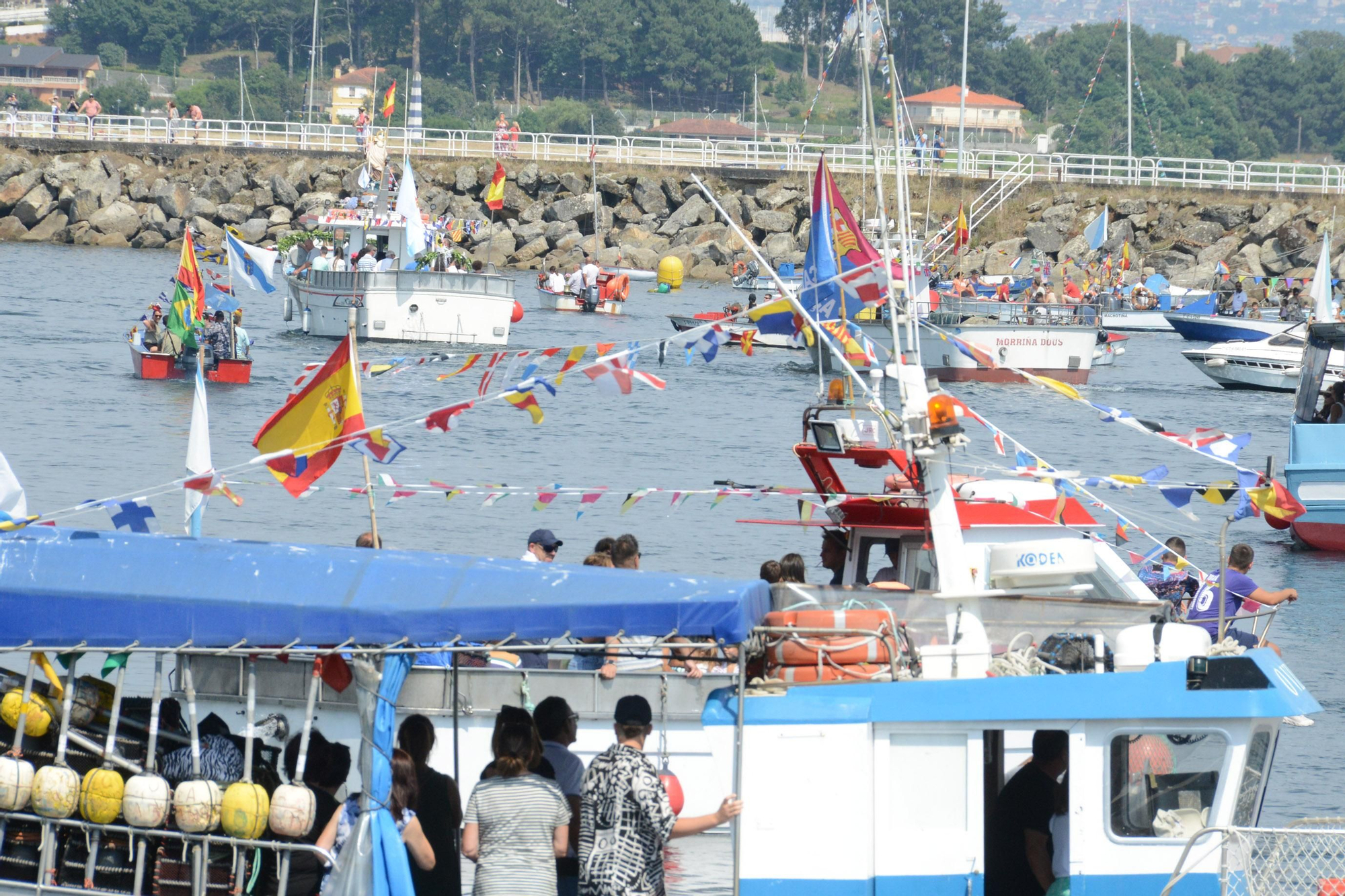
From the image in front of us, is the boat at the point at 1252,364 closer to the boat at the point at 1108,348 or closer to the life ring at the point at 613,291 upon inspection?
the boat at the point at 1108,348

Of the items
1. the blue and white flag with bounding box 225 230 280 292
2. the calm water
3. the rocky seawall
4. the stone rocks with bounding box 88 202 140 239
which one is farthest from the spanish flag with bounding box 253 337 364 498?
the stone rocks with bounding box 88 202 140 239

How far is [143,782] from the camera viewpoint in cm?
820

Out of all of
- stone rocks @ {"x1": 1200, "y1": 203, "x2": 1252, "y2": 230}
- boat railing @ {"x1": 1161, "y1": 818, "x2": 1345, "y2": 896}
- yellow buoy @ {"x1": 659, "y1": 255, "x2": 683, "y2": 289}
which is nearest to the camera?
boat railing @ {"x1": 1161, "y1": 818, "x2": 1345, "y2": 896}

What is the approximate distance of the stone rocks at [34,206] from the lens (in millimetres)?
71625

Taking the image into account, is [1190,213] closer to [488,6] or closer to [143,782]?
[143,782]

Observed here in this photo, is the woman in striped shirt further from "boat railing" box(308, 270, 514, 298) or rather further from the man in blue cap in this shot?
"boat railing" box(308, 270, 514, 298)

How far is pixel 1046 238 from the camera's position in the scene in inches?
2699

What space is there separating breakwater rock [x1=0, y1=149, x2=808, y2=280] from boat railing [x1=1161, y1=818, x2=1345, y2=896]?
199 ft

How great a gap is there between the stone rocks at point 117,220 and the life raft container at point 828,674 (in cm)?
6707

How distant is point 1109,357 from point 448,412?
4127cm

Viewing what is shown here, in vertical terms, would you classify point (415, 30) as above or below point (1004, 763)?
above

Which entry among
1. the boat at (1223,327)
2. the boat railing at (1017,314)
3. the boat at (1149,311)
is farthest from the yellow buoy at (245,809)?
the boat at (1149,311)

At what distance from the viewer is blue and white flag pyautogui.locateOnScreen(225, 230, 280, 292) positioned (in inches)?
1242

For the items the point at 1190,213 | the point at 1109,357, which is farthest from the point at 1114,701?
the point at 1190,213
